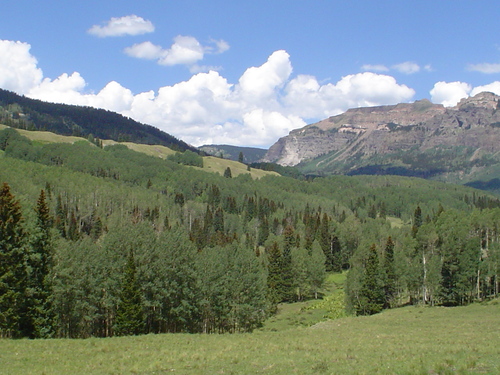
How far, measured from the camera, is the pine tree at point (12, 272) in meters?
36.4

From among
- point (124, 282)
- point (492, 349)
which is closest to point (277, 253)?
point (124, 282)

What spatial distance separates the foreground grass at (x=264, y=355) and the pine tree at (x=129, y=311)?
21.7ft

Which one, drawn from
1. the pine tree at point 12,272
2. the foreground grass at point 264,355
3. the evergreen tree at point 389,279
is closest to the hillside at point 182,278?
the pine tree at point 12,272

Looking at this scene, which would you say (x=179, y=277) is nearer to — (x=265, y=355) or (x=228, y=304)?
(x=228, y=304)

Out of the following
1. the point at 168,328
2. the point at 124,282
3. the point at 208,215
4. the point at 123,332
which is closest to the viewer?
the point at 123,332

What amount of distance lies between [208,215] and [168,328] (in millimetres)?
118452

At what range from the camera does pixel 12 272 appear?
37188 millimetres

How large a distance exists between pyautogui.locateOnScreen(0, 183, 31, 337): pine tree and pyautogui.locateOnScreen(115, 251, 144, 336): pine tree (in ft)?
27.4

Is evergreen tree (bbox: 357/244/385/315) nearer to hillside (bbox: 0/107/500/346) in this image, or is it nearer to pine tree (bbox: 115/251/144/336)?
hillside (bbox: 0/107/500/346)

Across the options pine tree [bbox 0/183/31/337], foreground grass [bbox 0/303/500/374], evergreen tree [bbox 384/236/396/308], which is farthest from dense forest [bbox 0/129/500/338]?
foreground grass [bbox 0/303/500/374]

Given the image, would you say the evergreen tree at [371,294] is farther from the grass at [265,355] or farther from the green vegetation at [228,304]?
the grass at [265,355]

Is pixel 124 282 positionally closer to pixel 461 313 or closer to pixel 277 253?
pixel 461 313

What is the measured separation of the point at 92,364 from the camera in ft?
82.4

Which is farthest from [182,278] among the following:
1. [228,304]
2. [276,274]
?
[276,274]
